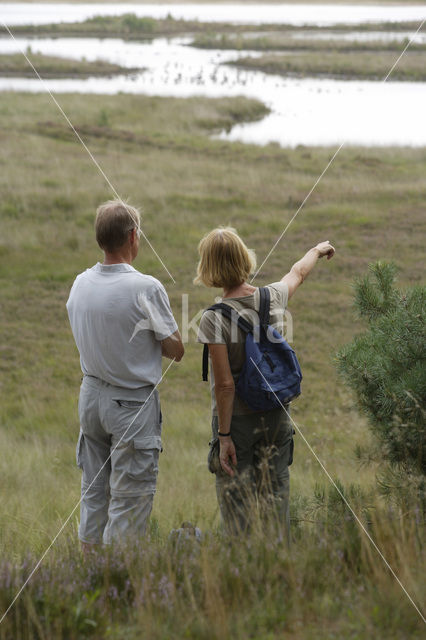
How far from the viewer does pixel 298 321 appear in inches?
442

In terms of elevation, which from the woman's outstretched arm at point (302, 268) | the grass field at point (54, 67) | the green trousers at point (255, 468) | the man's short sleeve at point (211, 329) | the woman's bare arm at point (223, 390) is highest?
the grass field at point (54, 67)

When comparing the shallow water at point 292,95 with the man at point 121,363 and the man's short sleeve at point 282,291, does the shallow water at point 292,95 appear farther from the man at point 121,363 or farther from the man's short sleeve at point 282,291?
the man at point 121,363

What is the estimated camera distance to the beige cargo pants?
340cm

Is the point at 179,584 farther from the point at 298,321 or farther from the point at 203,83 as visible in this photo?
the point at 203,83

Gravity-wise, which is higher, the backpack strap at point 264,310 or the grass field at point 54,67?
the grass field at point 54,67

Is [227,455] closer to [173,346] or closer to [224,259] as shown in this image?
[173,346]

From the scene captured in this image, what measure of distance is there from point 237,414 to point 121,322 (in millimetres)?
716

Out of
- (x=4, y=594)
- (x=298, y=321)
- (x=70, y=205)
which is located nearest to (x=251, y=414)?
(x=4, y=594)

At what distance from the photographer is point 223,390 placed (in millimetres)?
3301

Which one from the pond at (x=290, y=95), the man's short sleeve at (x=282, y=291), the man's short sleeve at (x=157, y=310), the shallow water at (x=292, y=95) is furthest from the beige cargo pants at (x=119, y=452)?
the pond at (x=290, y=95)

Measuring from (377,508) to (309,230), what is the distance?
13.5m

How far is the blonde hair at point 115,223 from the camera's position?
333 centimetres

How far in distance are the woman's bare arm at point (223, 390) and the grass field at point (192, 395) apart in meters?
0.46

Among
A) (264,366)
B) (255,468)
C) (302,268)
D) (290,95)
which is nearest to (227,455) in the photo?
(255,468)
